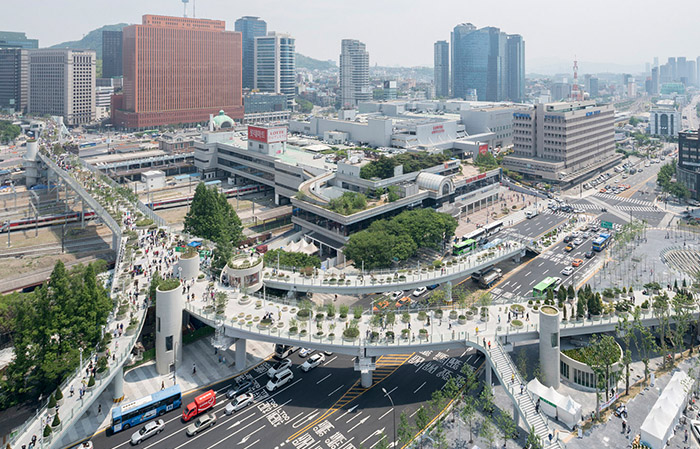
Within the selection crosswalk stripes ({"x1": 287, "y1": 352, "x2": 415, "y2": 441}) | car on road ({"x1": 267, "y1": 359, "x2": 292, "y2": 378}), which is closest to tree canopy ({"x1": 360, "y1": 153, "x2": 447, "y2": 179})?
crosswalk stripes ({"x1": 287, "y1": 352, "x2": 415, "y2": 441})

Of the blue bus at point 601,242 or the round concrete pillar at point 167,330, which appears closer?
the round concrete pillar at point 167,330

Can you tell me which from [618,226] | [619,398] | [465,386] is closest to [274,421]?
[465,386]

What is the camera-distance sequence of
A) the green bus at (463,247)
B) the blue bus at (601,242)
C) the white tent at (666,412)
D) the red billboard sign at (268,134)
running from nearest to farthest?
1. the white tent at (666,412)
2. the green bus at (463,247)
3. the blue bus at (601,242)
4. the red billboard sign at (268,134)

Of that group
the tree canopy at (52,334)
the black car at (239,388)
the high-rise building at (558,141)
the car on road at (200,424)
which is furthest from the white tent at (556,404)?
the high-rise building at (558,141)

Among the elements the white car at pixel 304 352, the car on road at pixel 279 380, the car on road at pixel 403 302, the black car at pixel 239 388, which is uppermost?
the car on road at pixel 403 302

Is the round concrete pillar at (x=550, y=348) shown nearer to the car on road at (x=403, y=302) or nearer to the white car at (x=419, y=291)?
the car on road at (x=403, y=302)

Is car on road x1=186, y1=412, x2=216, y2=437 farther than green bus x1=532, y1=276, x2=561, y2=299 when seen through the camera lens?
No

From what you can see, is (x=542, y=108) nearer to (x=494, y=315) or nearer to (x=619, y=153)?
(x=619, y=153)

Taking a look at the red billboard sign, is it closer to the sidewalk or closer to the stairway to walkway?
the sidewalk
